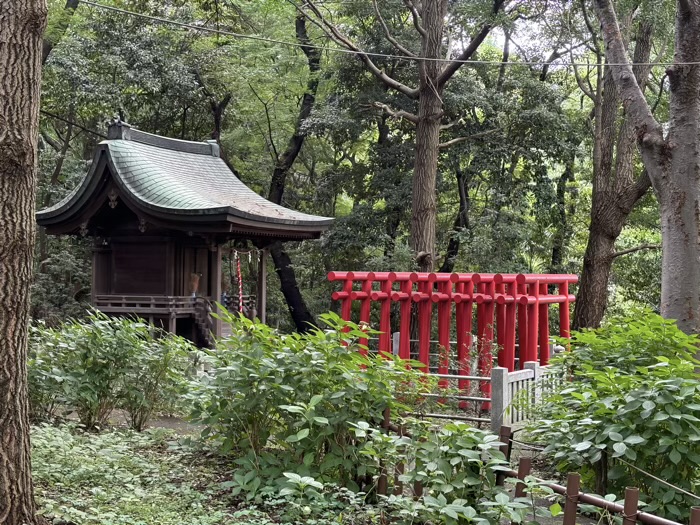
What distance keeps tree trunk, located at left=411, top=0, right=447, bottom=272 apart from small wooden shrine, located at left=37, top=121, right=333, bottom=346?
83.4 inches

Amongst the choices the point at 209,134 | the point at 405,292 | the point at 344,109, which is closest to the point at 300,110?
the point at 209,134

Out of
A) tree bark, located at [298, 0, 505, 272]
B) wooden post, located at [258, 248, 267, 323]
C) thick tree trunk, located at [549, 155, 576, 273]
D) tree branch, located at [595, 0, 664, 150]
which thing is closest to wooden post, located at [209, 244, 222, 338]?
wooden post, located at [258, 248, 267, 323]

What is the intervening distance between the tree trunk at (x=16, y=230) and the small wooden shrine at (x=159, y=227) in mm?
10590

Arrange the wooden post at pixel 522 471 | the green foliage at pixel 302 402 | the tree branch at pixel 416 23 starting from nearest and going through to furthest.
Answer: the wooden post at pixel 522 471, the green foliage at pixel 302 402, the tree branch at pixel 416 23

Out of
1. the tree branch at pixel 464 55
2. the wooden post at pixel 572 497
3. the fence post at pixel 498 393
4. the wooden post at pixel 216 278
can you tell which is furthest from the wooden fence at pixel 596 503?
the wooden post at pixel 216 278

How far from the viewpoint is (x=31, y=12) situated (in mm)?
4406

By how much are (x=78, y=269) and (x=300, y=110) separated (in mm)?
8560

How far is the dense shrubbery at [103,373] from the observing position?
7.15m

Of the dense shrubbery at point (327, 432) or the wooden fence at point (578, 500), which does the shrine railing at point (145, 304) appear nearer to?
the dense shrubbery at point (327, 432)

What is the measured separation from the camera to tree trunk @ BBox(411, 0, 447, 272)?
1694 centimetres

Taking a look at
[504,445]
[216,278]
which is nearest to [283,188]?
[216,278]

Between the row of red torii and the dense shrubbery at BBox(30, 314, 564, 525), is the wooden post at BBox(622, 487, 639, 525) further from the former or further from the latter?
the row of red torii

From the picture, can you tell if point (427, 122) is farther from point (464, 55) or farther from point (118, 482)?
point (118, 482)

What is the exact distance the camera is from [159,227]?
16.2 metres
